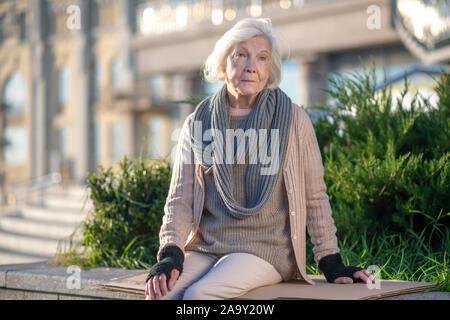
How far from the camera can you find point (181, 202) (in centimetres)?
324

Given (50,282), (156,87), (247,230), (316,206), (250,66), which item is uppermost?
(156,87)

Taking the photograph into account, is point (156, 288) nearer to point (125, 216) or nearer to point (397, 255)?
point (397, 255)

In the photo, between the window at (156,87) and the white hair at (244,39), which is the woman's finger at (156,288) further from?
the window at (156,87)

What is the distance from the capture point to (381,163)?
4625 millimetres

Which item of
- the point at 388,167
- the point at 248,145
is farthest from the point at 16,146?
the point at 248,145

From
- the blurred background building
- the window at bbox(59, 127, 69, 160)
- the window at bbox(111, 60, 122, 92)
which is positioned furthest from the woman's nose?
the window at bbox(59, 127, 69, 160)

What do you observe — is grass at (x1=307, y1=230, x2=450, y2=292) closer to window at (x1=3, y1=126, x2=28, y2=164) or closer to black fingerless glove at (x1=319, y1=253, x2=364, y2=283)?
black fingerless glove at (x1=319, y1=253, x2=364, y2=283)

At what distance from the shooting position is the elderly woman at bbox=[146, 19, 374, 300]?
312cm

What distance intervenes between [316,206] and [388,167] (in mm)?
1206

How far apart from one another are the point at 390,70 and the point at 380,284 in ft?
40.3

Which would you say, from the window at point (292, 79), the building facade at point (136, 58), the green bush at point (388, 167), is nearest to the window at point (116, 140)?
the building facade at point (136, 58)

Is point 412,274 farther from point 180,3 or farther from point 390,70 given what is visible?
point 180,3

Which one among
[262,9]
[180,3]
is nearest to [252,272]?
[262,9]

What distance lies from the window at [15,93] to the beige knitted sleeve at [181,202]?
31.8 metres
